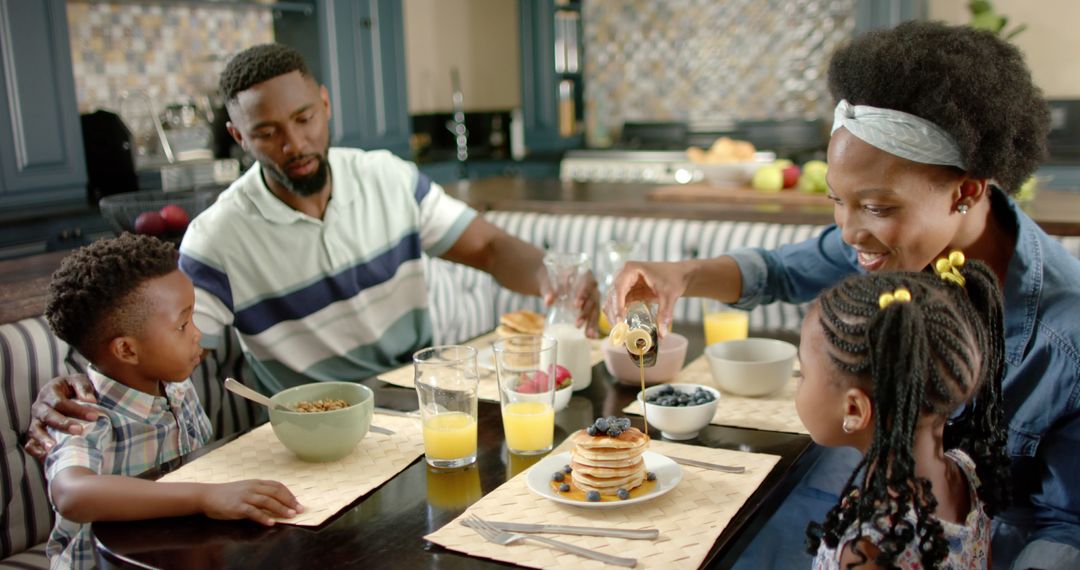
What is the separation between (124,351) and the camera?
1.61 m

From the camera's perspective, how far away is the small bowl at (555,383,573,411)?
5.63 ft

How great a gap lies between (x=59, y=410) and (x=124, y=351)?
0.13 meters

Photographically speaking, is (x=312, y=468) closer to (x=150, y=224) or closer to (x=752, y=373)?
(x=752, y=373)

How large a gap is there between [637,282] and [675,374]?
0.20 metres

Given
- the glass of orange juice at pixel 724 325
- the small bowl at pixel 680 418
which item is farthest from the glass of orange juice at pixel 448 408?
the glass of orange juice at pixel 724 325

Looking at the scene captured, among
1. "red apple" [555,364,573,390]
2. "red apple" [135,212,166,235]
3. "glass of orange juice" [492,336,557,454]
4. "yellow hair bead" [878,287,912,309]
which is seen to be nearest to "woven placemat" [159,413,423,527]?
"glass of orange juice" [492,336,557,454]

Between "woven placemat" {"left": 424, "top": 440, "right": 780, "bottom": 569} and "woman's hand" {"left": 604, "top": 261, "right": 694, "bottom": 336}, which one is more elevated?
"woman's hand" {"left": 604, "top": 261, "right": 694, "bottom": 336}

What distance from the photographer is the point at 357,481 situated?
4.62 ft

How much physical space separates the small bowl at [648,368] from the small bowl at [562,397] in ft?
0.46

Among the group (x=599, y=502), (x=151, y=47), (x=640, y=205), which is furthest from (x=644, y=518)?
(x=151, y=47)

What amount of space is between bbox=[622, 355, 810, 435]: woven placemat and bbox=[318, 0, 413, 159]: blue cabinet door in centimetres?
386

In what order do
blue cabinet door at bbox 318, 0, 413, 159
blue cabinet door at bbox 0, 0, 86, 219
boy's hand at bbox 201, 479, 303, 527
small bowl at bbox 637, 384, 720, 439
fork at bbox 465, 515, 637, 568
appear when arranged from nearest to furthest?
fork at bbox 465, 515, 637, 568 → boy's hand at bbox 201, 479, 303, 527 → small bowl at bbox 637, 384, 720, 439 → blue cabinet door at bbox 0, 0, 86, 219 → blue cabinet door at bbox 318, 0, 413, 159

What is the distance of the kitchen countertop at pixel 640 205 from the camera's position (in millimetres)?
2744

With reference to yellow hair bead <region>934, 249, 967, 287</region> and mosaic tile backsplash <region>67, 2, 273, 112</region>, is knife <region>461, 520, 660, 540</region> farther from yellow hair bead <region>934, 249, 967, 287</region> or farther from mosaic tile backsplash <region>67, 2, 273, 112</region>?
mosaic tile backsplash <region>67, 2, 273, 112</region>
